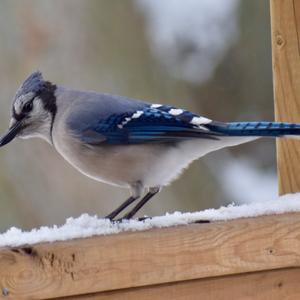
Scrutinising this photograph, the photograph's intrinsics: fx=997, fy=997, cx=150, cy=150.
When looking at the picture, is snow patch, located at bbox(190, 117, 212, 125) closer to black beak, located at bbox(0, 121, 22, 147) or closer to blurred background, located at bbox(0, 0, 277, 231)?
black beak, located at bbox(0, 121, 22, 147)

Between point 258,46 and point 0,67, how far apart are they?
1.39m

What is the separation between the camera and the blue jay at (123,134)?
9.68ft

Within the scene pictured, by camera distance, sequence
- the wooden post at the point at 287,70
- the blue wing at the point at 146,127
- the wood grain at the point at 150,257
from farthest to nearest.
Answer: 1. the wooden post at the point at 287,70
2. the blue wing at the point at 146,127
3. the wood grain at the point at 150,257

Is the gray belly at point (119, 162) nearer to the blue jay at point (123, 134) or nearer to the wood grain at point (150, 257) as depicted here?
the blue jay at point (123, 134)

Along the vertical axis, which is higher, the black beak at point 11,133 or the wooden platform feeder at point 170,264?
the black beak at point 11,133

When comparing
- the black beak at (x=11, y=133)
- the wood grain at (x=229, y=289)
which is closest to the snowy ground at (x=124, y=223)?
the wood grain at (x=229, y=289)

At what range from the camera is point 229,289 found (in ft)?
7.92

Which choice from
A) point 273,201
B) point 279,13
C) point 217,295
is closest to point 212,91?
point 279,13

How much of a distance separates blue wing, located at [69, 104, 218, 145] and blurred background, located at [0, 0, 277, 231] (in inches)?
86.2

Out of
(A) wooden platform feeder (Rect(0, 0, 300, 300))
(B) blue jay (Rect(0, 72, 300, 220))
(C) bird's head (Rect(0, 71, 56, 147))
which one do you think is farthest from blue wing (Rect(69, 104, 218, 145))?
(A) wooden platform feeder (Rect(0, 0, 300, 300))

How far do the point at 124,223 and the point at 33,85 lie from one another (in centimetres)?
72

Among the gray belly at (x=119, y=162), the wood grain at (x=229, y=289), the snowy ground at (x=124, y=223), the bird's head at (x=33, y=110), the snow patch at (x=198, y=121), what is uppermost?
the bird's head at (x=33, y=110)

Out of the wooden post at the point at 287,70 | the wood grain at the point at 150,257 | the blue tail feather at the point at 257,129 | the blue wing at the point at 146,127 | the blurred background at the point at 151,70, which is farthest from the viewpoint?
the blurred background at the point at 151,70

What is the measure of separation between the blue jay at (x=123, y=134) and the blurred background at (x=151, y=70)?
2109 mm
